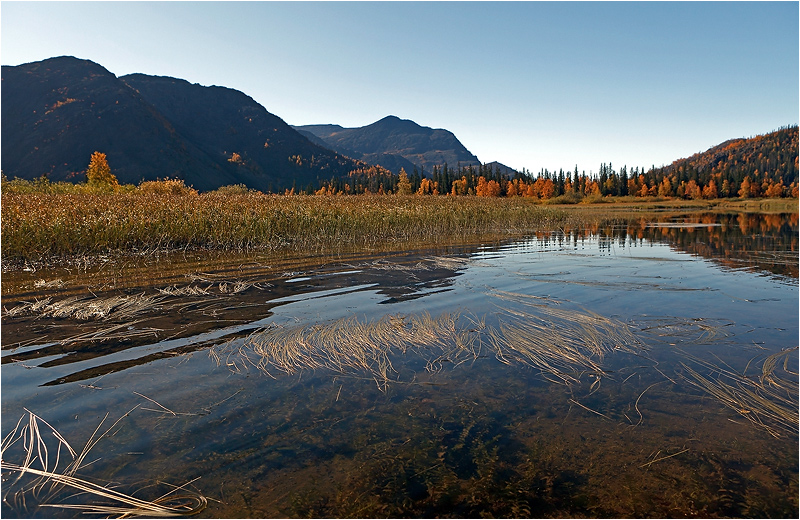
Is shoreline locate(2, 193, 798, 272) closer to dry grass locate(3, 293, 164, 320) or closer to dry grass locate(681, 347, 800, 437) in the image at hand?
dry grass locate(3, 293, 164, 320)

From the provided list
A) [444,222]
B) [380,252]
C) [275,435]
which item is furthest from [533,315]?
[444,222]

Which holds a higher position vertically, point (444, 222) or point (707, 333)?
point (444, 222)

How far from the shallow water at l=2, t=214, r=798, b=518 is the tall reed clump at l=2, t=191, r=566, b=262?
17.7 ft

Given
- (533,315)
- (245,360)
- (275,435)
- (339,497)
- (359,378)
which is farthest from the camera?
(533,315)

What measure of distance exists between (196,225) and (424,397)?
1526cm

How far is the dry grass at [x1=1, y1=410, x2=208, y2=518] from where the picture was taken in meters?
2.97

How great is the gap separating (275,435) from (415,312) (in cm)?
436

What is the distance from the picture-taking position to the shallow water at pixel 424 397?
3148 millimetres

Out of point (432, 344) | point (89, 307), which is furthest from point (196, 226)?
point (432, 344)

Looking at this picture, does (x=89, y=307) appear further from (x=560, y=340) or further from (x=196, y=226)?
(x=196, y=226)

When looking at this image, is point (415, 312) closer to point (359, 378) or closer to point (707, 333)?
point (359, 378)

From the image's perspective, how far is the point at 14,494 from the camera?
123 inches

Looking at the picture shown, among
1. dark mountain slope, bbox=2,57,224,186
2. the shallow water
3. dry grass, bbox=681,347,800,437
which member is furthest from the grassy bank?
dark mountain slope, bbox=2,57,224,186

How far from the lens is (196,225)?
17109 millimetres
